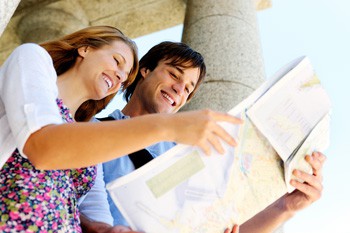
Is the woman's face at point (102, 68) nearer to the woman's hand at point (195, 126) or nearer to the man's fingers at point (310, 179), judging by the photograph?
the woman's hand at point (195, 126)

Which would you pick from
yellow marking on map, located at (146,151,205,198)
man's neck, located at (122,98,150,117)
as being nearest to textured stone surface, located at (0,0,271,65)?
man's neck, located at (122,98,150,117)

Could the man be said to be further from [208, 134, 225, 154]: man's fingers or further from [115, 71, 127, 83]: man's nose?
[208, 134, 225, 154]: man's fingers

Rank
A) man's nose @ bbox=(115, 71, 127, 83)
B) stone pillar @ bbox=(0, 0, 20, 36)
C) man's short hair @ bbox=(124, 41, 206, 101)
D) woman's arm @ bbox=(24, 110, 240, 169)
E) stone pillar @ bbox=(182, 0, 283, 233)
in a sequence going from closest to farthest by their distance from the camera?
woman's arm @ bbox=(24, 110, 240, 169) < man's nose @ bbox=(115, 71, 127, 83) < stone pillar @ bbox=(0, 0, 20, 36) < man's short hair @ bbox=(124, 41, 206, 101) < stone pillar @ bbox=(182, 0, 283, 233)

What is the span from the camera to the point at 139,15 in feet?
53.9

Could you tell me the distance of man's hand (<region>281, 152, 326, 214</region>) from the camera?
458 centimetres

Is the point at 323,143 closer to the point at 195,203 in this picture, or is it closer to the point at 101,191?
the point at 195,203

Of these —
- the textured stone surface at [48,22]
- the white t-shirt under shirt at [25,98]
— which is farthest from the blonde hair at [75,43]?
the textured stone surface at [48,22]

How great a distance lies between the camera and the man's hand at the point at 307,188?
4582mm

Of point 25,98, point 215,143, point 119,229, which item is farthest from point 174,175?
point 25,98

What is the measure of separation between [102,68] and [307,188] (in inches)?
80.2

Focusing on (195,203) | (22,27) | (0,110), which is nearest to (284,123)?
(195,203)

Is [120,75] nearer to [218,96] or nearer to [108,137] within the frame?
[108,137]

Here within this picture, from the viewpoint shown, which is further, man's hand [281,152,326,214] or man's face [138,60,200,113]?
man's face [138,60,200,113]

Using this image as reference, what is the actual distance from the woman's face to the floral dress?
881 mm
